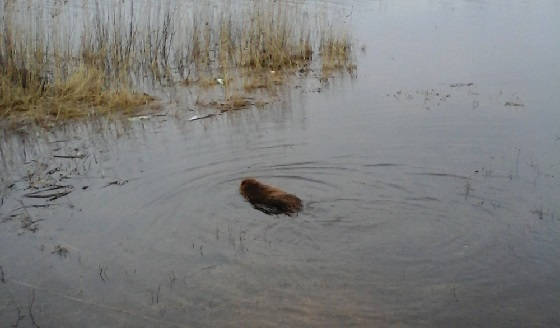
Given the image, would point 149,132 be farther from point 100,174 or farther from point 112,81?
point 112,81

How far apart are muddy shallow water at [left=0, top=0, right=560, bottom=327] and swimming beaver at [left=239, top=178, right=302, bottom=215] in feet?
0.43

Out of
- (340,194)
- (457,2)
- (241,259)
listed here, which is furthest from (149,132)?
(457,2)

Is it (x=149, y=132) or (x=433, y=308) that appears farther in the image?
(x=149, y=132)

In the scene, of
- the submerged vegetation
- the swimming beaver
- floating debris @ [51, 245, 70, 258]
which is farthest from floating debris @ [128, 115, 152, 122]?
floating debris @ [51, 245, 70, 258]

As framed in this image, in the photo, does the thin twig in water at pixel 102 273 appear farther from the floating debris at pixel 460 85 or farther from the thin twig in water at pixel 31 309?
the floating debris at pixel 460 85

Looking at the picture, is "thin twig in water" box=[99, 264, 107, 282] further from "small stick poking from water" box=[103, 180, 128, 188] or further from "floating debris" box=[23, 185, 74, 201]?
"small stick poking from water" box=[103, 180, 128, 188]

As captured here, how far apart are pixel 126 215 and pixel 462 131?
524 cm

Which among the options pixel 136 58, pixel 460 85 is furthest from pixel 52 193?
pixel 460 85

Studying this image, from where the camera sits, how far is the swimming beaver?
18.5ft

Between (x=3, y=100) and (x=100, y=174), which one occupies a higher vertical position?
(x=3, y=100)

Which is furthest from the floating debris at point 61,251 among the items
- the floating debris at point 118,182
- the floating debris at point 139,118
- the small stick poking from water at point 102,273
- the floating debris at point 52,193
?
the floating debris at point 139,118

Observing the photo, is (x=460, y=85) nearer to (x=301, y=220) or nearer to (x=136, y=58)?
(x=136, y=58)

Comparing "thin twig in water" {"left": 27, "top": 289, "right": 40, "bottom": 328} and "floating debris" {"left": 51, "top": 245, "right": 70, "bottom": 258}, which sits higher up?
"floating debris" {"left": 51, "top": 245, "right": 70, "bottom": 258}

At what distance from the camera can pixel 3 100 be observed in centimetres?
938
